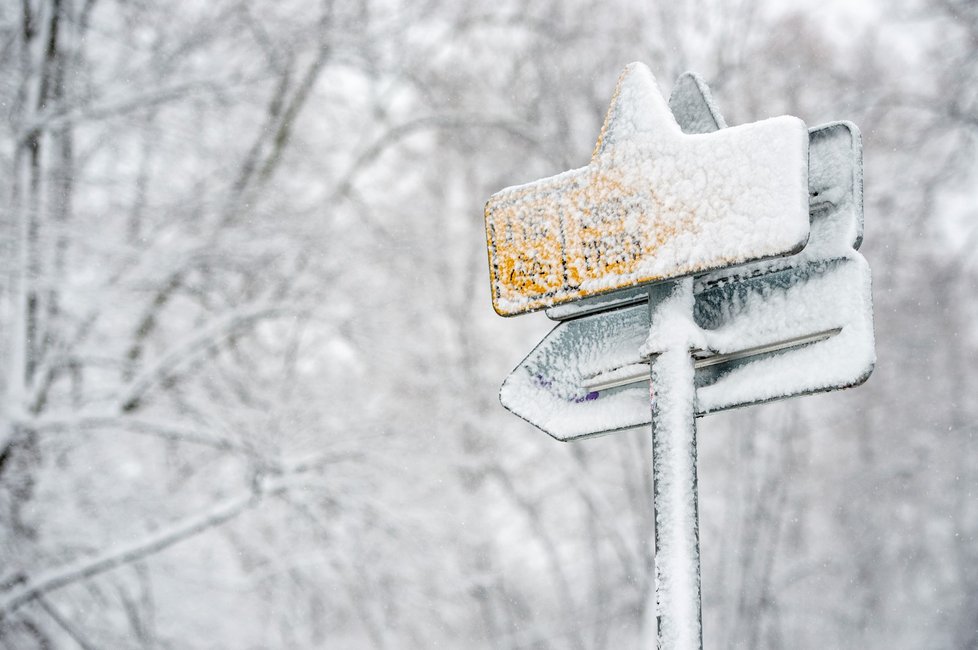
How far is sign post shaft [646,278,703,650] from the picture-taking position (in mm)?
1221

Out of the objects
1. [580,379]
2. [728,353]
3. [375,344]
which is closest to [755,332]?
[728,353]

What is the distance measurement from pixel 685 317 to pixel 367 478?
5.00 m

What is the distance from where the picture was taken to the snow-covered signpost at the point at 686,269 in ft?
4.08

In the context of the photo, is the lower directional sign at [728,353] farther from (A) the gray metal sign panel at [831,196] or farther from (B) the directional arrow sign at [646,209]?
(B) the directional arrow sign at [646,209]

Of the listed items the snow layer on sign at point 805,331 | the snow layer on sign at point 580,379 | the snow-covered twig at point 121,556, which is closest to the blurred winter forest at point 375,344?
the snow-covered twig at point 121,556

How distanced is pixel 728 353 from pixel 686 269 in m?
0.23

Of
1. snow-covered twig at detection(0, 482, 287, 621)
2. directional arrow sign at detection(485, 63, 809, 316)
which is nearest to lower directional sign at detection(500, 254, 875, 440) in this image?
directional arrow sign at detection(485, 63, 809, 316)

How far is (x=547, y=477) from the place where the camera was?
390 inches

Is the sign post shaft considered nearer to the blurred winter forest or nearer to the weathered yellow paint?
the weathered yellow paint

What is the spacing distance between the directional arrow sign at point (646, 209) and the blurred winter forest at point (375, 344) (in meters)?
4.02

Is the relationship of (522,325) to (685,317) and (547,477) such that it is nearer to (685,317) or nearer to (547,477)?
(547,477)

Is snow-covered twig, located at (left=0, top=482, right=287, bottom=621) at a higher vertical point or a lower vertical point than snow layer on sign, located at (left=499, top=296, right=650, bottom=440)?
lower

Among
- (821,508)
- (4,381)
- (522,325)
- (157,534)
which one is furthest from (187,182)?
(821,508)

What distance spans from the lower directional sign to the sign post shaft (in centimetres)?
7
